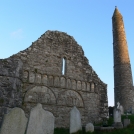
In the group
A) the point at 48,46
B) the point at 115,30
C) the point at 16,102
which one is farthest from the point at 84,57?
the point at 115,30

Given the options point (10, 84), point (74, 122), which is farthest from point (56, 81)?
point (74, 122)

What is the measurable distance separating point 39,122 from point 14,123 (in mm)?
833

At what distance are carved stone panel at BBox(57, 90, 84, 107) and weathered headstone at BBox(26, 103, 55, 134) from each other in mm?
7101

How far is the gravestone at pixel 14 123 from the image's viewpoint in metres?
5.67

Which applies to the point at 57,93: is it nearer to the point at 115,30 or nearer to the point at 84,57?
the point at 84,57

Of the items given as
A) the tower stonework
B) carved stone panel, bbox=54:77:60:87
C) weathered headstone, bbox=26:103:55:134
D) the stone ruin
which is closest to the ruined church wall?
the stone ruin

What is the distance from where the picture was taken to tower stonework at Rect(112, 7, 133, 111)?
23.1 meters

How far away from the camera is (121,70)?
24.2 m

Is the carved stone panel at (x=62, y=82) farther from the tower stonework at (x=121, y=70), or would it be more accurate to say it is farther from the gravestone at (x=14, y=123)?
the tower stonework at (x=121, y=70)

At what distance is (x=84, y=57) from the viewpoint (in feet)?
52.9

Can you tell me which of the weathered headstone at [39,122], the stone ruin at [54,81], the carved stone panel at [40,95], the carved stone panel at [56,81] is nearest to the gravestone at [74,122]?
the weathered headstone at [39,122]

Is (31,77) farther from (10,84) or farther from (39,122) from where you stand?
(39,122)

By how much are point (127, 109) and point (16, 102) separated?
14.4m

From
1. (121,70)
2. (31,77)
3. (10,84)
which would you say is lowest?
(10,84)
